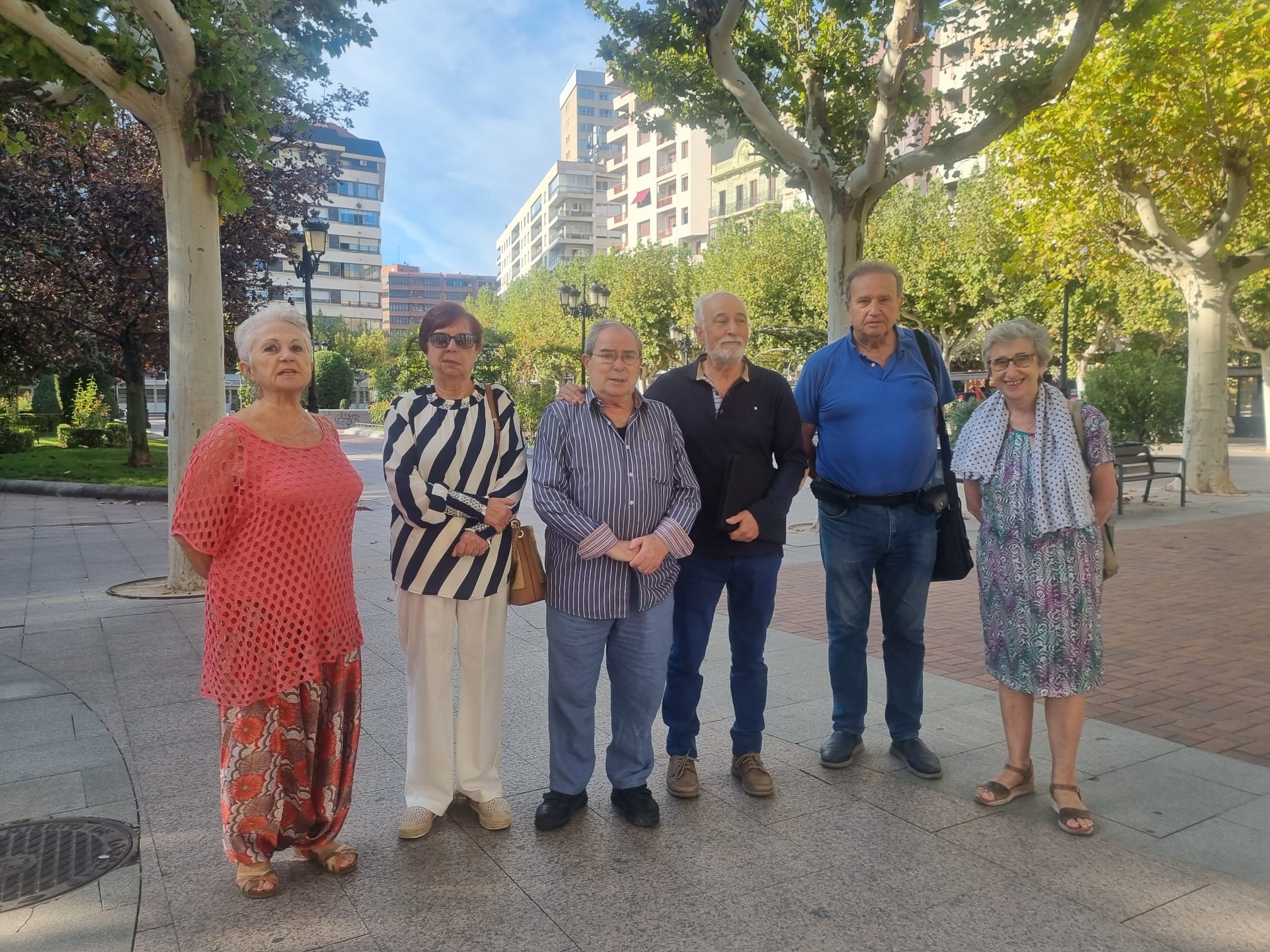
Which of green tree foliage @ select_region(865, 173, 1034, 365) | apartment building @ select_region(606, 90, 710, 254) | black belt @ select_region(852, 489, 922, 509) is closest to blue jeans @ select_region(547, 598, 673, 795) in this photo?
black belt @ select_region(852, 489, 922, 509)

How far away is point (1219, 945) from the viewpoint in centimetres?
268

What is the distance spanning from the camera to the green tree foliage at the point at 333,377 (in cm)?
4762

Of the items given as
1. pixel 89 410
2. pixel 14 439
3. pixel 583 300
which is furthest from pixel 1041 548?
pixel 89 410

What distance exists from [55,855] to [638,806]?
2.09 m

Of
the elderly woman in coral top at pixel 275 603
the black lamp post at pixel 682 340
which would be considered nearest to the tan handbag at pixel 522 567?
the elderly woman in coral top at pixel 275 603

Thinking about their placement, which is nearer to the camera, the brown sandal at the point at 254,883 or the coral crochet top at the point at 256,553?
the coral crochet top at the point at 256,553

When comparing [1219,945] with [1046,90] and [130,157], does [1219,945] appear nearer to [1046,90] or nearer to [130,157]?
[1046,90]

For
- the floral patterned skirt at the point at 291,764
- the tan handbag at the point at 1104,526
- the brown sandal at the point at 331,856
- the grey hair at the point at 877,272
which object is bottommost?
the brown sandal at the point at 331,856

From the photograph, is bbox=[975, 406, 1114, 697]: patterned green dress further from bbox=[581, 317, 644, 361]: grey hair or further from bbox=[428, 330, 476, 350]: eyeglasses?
bbox=[428, 330, 476, 350]: eyeglasses

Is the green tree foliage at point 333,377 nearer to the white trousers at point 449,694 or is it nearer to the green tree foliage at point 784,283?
the green tree foliage at point 784,283

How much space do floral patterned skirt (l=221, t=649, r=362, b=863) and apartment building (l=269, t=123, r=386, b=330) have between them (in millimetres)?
96522

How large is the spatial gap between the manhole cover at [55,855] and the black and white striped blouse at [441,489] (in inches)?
54.3

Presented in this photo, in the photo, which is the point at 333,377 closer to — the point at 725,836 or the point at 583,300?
the point at 583,300

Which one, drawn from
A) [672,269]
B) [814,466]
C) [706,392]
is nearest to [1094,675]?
[814,466]
